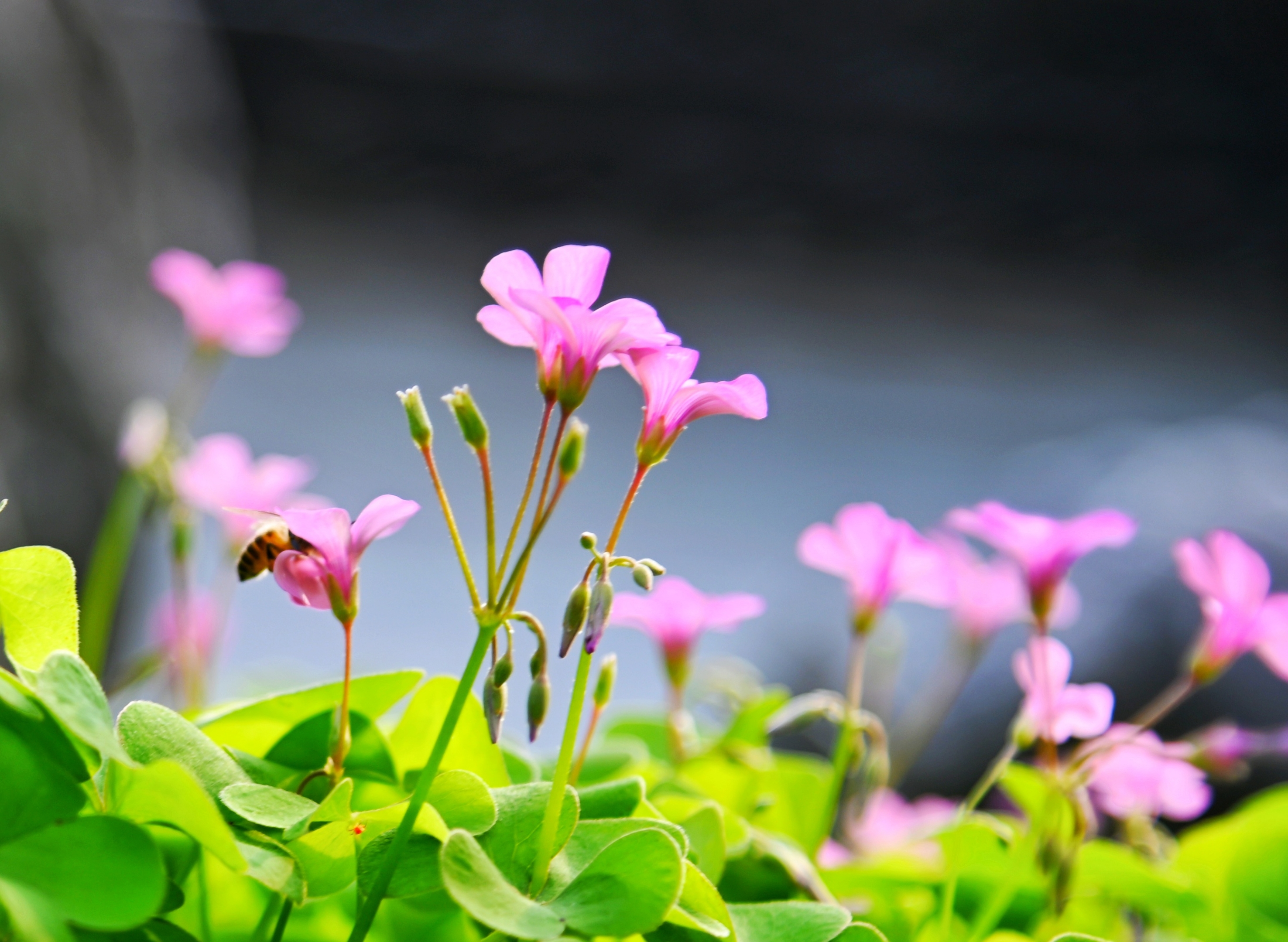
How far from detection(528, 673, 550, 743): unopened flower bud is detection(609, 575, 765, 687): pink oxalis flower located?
20 cm

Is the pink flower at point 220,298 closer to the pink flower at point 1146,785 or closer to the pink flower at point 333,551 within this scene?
the pink flower at point 333,551

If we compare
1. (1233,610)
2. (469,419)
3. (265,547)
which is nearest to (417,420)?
(469,419)

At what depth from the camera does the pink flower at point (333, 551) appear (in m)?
0.28

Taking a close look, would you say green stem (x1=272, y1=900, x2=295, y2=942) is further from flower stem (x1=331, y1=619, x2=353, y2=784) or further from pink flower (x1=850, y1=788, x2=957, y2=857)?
pink flower (x1=850, y1=788, x2=957, y2=857)

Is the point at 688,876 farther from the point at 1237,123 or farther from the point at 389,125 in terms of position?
the point at 1237,123

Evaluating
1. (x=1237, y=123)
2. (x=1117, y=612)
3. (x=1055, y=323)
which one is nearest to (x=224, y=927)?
(x=1117, y=612)

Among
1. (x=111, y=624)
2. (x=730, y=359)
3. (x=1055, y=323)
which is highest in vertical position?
(x=1055, y=323)

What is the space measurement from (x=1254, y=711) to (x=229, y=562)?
6.00 feet

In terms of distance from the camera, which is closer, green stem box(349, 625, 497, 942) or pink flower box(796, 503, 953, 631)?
green stem box(349, 625, 497, 942)

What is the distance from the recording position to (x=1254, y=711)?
1780mm

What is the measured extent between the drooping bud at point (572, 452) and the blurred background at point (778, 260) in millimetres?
1594

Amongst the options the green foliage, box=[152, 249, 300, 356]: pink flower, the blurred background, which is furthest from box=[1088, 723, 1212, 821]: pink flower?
the blurred background

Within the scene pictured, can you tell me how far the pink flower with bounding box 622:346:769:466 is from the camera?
0.93 ft

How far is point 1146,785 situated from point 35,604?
507 mm
